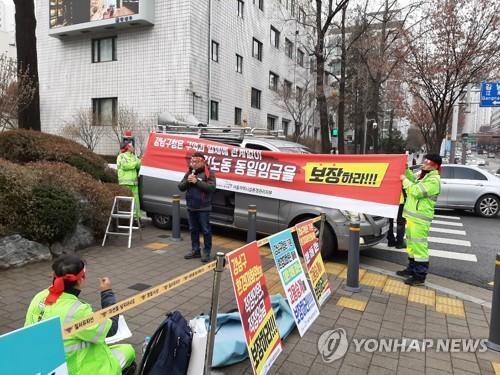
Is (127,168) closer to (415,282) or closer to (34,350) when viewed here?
(415,282)

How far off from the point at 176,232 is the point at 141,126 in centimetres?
1341

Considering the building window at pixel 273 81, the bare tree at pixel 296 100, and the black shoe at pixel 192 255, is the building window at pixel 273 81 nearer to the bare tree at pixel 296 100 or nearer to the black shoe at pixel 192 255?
the bare tree at pixel 296 100

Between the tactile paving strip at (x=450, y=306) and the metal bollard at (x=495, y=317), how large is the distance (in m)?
0.87

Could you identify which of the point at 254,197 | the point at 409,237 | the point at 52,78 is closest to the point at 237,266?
the point at 409,237

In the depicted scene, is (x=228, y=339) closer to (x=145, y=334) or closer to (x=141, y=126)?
(x=145, y=334)

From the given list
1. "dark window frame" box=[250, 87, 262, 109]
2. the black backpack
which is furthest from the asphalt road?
"dark window frame" box=[250, 87, 262, 109]

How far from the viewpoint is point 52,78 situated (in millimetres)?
23000

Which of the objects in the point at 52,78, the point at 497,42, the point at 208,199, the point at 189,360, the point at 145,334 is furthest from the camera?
the point at 52,78

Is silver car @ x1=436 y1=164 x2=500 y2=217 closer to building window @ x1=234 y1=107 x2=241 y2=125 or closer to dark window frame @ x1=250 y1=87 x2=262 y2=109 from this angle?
building window @ x1=234 y1=107 x2=241 y2=125

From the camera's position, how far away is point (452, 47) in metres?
16.4

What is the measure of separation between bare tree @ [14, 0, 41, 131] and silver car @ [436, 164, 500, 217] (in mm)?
12735

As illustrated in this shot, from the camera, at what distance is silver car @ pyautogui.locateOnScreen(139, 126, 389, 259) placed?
664 centimetres

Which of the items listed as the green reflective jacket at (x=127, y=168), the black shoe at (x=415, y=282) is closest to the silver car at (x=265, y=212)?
the green reflective jacket at (x=127, y=168)

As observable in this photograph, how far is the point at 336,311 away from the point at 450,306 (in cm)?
164
